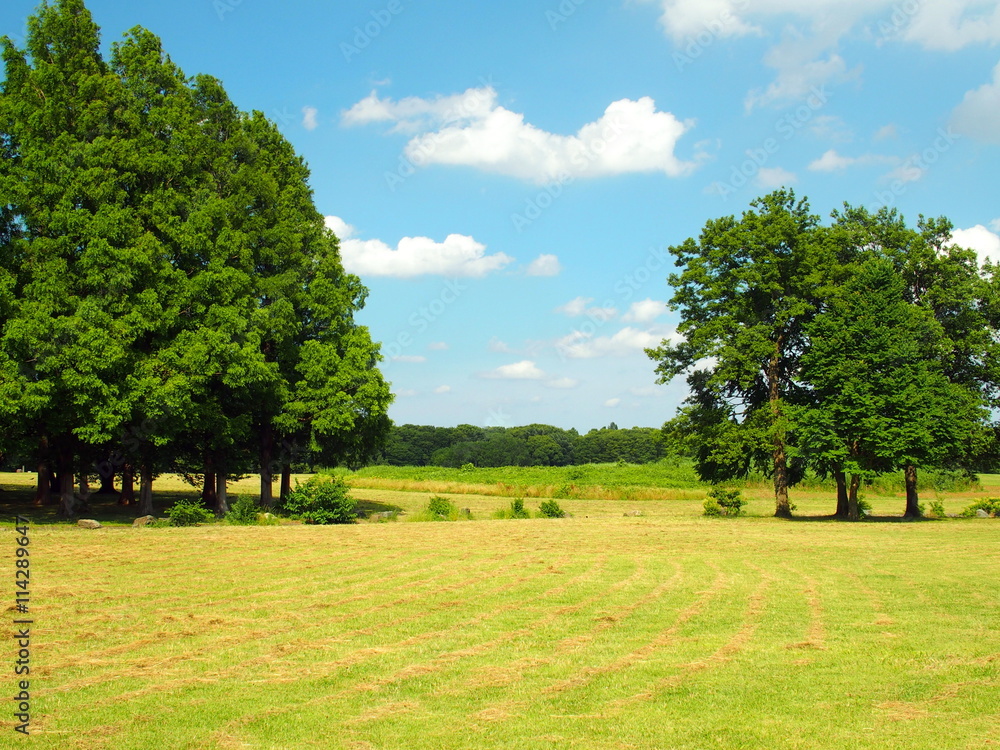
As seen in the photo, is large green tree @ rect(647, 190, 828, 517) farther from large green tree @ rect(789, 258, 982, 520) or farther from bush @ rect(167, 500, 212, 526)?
bush @ rect(167, 500, 212, 526)

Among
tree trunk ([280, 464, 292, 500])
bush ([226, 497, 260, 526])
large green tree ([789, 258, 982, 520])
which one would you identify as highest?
large green tree ([789, 258, 982, 520])

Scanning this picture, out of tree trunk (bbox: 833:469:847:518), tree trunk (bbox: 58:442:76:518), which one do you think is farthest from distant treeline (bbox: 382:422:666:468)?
tree trunk (bbox: 58:442:76:518)

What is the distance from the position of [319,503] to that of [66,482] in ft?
30.7

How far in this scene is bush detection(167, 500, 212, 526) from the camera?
89.0 feet

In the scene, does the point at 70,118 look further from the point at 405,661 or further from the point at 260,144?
the point at 405,661

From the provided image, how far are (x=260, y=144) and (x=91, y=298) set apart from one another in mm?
16216

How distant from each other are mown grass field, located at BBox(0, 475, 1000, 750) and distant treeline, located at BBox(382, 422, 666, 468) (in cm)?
11426

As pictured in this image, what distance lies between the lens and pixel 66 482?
1123 inches

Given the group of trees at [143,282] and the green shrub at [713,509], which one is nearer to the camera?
the group of trees at [143,282]

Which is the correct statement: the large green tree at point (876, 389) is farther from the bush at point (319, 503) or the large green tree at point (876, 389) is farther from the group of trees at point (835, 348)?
the bush at point (319, 503)

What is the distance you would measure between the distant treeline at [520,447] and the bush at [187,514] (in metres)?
105

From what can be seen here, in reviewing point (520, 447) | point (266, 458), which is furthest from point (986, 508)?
point (520, 447)

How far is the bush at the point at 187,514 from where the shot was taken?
89.0 ft

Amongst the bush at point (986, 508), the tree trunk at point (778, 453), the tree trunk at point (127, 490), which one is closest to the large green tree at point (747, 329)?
the tree trunk at point (778, 453)
